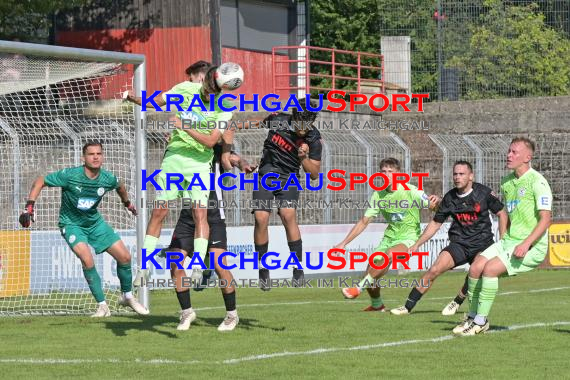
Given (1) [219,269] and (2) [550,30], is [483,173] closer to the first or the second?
(2) [550,30]

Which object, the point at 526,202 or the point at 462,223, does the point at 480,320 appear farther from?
the point at 462,223

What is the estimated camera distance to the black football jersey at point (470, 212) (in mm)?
14234

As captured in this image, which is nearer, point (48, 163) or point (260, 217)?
point (260, 217)

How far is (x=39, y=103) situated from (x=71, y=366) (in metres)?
8.84

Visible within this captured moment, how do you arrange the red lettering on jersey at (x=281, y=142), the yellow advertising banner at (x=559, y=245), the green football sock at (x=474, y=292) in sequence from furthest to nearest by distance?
the yellow advertising banner at (x=559, y=245) → the red lettering on jersey at (x=281, y=142) → the green football sock at (x=474, y=292)

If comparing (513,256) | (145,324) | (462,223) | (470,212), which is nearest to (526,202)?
(513,256)

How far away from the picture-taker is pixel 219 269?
41.4 ft

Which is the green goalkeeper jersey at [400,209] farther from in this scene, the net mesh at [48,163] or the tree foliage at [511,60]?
the tree foliage at [511,60]

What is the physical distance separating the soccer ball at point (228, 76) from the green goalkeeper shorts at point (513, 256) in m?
3.07

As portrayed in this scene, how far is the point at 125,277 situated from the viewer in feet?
46.9

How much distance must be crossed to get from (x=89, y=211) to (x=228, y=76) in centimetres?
359

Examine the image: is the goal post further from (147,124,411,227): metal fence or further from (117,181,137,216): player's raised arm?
(147,124,411,227): metal fence

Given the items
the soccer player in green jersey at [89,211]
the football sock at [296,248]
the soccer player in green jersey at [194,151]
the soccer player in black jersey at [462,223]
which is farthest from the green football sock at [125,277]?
the soccer player in black jersey at [462,223]

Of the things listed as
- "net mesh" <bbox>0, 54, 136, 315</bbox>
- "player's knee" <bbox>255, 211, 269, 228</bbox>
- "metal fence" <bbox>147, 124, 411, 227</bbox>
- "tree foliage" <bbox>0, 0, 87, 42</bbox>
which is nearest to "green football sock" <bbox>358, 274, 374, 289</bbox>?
"player's knee" <bbox>255, 211, 269, 228</bbox>
